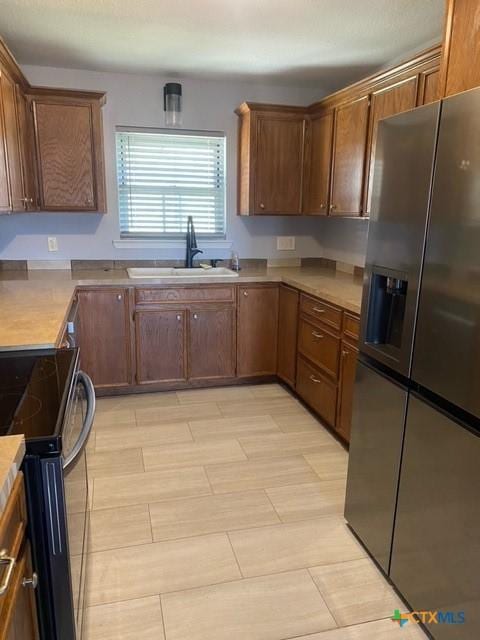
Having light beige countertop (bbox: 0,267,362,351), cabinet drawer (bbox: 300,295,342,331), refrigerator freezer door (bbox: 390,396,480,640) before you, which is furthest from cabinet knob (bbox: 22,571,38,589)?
cabinet drawer (bbox: 300,295,342,331)

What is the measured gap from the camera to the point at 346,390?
265 cm

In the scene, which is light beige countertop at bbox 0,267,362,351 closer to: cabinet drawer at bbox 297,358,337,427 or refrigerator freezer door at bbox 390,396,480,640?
cabinet drawer at bbox 297,358,337,427

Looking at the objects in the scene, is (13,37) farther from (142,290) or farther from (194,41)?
(142,290)

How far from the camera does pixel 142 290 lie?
130 inches

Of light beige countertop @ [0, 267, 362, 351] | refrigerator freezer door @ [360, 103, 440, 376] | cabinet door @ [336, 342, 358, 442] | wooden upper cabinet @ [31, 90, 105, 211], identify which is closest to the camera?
refrigerator freezer door @ [360, 103, 440, 376]

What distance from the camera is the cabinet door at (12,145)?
8.50 ft

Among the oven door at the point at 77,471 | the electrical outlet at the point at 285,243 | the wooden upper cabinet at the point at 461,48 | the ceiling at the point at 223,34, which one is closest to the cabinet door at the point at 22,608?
the oven door at the point at 77,471

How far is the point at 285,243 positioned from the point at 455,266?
2800 mm

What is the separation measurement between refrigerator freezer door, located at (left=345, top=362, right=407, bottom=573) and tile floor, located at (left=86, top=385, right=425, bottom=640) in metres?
0.13

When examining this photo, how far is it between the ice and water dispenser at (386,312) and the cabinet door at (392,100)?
0.69 m

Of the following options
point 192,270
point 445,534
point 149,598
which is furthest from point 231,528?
point 192,270

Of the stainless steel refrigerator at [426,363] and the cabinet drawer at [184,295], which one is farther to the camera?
the cabinet drawer at [184,295]

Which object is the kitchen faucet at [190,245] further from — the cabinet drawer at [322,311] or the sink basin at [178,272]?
the cabinet drawer at [322,311]

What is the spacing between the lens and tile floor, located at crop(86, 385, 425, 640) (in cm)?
161
